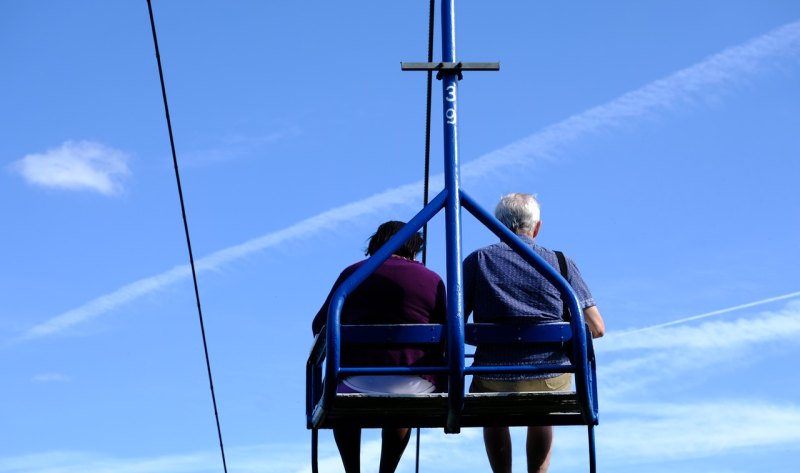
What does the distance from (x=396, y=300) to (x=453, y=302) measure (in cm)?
43

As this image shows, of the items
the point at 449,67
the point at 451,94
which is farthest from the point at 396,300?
the point at 449,67

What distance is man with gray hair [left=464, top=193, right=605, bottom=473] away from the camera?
5305 mm

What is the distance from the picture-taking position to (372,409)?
17.3 ft

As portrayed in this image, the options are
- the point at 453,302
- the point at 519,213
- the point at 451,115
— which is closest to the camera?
the point at 453,302

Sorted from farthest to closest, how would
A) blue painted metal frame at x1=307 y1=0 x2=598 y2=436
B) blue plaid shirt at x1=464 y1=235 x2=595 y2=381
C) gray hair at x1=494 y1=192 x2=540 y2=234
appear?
gray hair at x1=494 y1=192 x2=540 y2=234, blue plaid shirt at x1=464 y1=235 x2=595 y2=381, blue painted metal frame at x1=307 y1=0 x2=598 y2=436

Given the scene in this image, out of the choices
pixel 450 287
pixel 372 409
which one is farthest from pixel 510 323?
pixel 372 409

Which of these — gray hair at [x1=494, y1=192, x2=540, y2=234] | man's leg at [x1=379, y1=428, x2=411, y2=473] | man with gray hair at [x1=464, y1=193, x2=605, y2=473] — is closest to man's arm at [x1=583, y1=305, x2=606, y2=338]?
man with gray hair at [x1=464, y1=193, x2=605, y2=473]

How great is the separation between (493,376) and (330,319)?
0.86 metres

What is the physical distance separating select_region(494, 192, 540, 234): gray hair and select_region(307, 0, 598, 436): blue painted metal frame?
37 centimetres

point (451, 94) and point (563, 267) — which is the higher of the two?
point (451, 94)

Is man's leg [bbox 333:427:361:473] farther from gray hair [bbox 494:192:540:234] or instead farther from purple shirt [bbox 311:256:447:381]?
gray hair [bbox 494:192:540:234]

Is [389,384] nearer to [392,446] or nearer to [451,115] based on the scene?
[392,446]

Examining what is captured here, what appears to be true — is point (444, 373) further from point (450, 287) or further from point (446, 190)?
point (446, 190)

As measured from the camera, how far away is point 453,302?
16.6 feet
